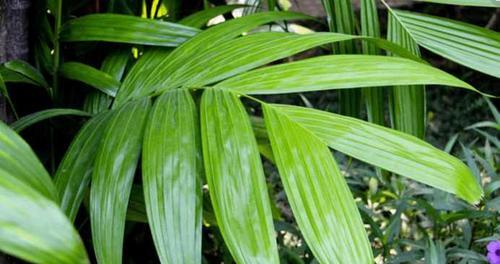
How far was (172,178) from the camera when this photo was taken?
2.36 ft

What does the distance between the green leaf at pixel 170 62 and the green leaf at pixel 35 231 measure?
50cm

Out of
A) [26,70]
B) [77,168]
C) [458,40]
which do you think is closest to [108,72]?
[26,70]

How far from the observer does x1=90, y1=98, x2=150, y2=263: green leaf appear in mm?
736

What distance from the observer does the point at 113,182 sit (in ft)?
2.52

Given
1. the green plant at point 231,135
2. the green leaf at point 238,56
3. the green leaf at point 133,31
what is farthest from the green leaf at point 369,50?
the green leaf at point 133,31

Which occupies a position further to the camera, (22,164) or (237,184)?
(237,184)

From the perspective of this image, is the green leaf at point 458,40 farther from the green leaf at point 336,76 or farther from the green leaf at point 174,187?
the green leaf at point 174,187

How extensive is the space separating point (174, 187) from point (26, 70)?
0.37m

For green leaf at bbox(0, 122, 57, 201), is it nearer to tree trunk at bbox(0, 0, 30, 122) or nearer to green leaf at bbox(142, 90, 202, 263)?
green leaf at bbox(142, 90, 202, 263)

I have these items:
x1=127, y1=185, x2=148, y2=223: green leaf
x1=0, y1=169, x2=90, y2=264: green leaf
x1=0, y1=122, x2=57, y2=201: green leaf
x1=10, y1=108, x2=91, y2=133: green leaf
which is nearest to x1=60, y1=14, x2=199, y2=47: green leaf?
x1=10, y1=108, x2=91, y2=133: green leaf

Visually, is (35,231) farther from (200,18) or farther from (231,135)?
(200,18)

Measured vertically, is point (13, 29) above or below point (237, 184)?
above

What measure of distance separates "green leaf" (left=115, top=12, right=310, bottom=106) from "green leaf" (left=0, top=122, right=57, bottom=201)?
39 centimetres

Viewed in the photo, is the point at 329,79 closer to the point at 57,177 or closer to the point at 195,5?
the point at 57,177
